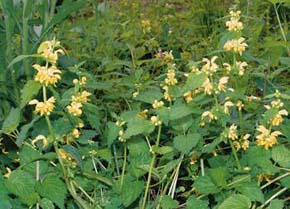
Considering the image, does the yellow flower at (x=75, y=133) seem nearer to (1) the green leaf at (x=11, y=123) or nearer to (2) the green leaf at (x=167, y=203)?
(1) the green leaf at (x=11, y=123)

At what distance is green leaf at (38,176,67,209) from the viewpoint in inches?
84.2

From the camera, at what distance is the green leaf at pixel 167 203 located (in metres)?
2.18

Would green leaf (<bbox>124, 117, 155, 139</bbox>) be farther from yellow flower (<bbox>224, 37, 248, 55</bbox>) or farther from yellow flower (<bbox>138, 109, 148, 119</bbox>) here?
yellow flower (<bbox>224, 37, 248, 55</bbox>)

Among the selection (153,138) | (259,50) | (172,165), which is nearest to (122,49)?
(259,50)

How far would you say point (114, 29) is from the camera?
3717mm

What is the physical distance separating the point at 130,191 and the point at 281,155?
1.33 feet

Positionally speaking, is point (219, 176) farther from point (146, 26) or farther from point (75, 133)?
point (146, 26)

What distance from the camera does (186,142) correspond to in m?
2.21

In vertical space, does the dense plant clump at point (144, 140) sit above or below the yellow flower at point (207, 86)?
below

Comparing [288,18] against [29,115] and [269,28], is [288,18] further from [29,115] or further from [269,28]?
[29,115]

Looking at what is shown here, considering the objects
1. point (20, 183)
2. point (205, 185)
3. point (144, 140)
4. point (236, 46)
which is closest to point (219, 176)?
point (205, 185)

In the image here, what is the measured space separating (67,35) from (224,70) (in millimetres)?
1157

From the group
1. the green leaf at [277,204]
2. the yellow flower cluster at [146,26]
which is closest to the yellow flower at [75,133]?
the green leaf at [277,204]

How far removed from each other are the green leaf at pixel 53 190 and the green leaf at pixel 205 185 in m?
0.34
